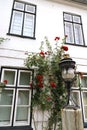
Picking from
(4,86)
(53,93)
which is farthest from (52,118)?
(4,86)

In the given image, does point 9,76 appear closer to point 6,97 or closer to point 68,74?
point 6,97

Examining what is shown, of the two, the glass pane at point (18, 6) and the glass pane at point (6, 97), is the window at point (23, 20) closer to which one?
the glass pane at point (18, 6)

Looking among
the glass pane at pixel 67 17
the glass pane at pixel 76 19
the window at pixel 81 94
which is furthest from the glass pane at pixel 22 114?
the glass pane at pixel 76 19

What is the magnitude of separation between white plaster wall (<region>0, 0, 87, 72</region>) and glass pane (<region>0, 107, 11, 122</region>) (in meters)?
1.33

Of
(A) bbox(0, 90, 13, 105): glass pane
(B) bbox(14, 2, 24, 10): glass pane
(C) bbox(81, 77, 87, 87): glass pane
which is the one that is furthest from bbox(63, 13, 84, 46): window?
Answer: (A) bbox(0, 90, 13, 105): glass pane

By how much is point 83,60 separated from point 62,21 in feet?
5.89

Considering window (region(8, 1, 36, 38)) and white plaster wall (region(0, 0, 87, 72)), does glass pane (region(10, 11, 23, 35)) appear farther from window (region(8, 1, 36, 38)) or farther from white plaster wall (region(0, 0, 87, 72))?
white plaster wall (region(0, 0, 87, 72))

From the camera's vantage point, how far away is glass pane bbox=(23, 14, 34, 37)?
16.1ft

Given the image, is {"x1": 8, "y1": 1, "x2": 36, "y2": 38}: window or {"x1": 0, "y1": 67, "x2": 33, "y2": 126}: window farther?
{"x1": 8, "y1": 1, "x2": 36, "y2": 38}: window

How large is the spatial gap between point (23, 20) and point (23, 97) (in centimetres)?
279

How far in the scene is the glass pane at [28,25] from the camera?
4.90 m

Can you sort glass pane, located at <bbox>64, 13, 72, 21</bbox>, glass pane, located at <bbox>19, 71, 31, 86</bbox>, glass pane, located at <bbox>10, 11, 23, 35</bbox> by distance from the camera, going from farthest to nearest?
1. glass pane, located at <bbox>64, 13, 72, 21</bbox>
2. glass pane, located at <bbox>10, 11, 23, 35</bbox>
3. glass pane, located at <bbox>19, 71, 31, 86</bbox>

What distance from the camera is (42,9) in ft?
17.6

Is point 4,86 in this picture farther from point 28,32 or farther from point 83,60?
point 83,60
